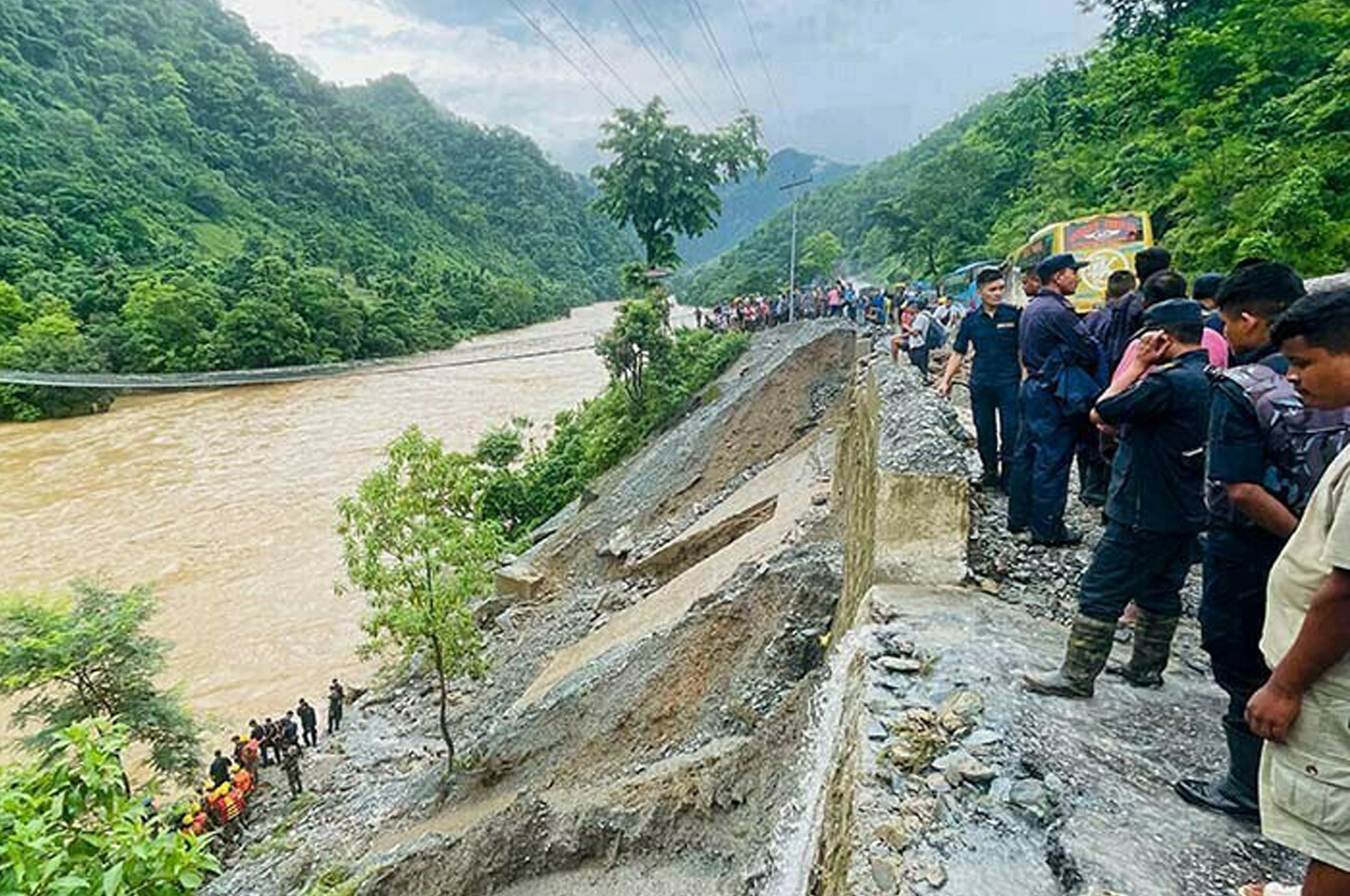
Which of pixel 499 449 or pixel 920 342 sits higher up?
pixel 920 342

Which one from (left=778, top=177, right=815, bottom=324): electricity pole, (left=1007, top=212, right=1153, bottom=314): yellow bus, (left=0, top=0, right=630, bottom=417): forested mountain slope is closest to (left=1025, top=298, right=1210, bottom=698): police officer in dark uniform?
(left=1007, top=212, right=1153, bottom=314): yellow bus

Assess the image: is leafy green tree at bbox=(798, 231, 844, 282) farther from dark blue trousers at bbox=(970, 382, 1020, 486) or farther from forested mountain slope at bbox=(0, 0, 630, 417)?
dark blue trousers at bbox=(970, 382, 1020, 486)

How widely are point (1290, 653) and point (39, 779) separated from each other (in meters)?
4.90

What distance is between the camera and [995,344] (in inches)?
227

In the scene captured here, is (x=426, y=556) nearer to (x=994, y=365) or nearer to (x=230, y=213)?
(x=994, y=365)

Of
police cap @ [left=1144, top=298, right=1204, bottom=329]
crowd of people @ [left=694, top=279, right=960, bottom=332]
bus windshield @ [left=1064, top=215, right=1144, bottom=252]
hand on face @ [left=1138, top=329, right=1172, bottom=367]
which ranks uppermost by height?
bus windshield @ [left=1064, top=215, right=1144, bottom=252]

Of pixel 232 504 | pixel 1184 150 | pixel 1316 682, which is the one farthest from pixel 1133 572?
pixel 232 504

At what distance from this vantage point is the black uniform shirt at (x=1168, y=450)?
3.14 m

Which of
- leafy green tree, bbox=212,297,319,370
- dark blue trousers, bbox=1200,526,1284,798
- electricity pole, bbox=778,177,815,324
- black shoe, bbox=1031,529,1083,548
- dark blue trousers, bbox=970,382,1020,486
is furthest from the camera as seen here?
leafy green tree, bbox=212,297,319,370

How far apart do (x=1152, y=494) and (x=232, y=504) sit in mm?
26894

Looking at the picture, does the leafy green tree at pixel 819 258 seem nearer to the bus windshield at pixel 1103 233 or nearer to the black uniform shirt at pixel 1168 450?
the bus windshield at pixel 1103 233

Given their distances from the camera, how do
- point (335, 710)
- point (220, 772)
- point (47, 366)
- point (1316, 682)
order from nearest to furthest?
point (1316, 682), point (220, 772), point (335, 710), point (47, 366)

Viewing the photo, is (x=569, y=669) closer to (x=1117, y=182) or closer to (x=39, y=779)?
(x=39, y=779)

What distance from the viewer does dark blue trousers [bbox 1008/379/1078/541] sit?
480 cm
